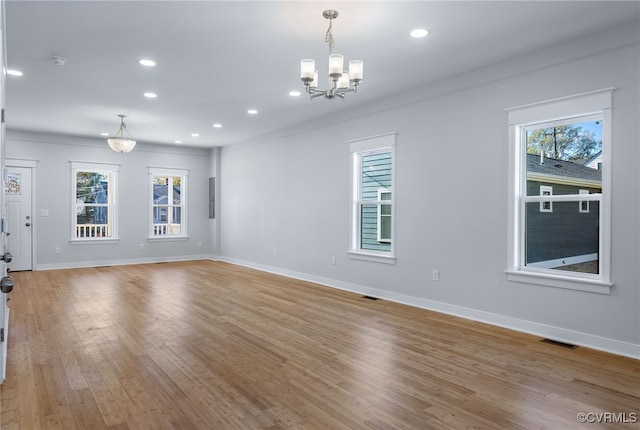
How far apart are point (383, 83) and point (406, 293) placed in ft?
8.91

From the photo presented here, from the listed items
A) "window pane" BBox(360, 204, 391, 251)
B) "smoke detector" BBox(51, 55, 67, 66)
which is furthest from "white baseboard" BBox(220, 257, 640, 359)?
"smoke detector" BBox(51, 55, 67, 66)

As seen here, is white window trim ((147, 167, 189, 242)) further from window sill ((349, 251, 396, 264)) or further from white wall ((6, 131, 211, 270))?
window sill ((349, 251, 396, 264))

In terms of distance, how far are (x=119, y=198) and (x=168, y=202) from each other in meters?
1.12

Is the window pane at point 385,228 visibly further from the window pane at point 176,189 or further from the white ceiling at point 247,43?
the window pane at point 176,189

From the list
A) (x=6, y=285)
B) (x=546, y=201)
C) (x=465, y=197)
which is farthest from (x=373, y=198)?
(x=6, y=285)

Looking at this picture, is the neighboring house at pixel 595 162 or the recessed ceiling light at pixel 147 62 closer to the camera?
the neighboring house at pixel 595 162

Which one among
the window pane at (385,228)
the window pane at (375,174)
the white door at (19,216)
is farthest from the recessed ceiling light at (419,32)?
the white door at (19,216)

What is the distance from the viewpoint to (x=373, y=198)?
238 inches

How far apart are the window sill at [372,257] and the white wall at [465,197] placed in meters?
0.08

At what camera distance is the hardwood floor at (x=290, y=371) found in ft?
7.96

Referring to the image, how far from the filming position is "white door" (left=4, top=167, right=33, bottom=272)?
7.95m

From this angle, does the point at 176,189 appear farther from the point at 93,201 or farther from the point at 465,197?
the point at 465,197

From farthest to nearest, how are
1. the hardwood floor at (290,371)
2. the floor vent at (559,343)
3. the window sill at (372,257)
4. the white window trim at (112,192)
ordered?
the white window trim at (112,192)
the window sill at (372,257)
the floor vent at (559,343)
the hardwood floor at (290,371)

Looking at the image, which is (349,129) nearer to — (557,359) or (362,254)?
(362,254)
